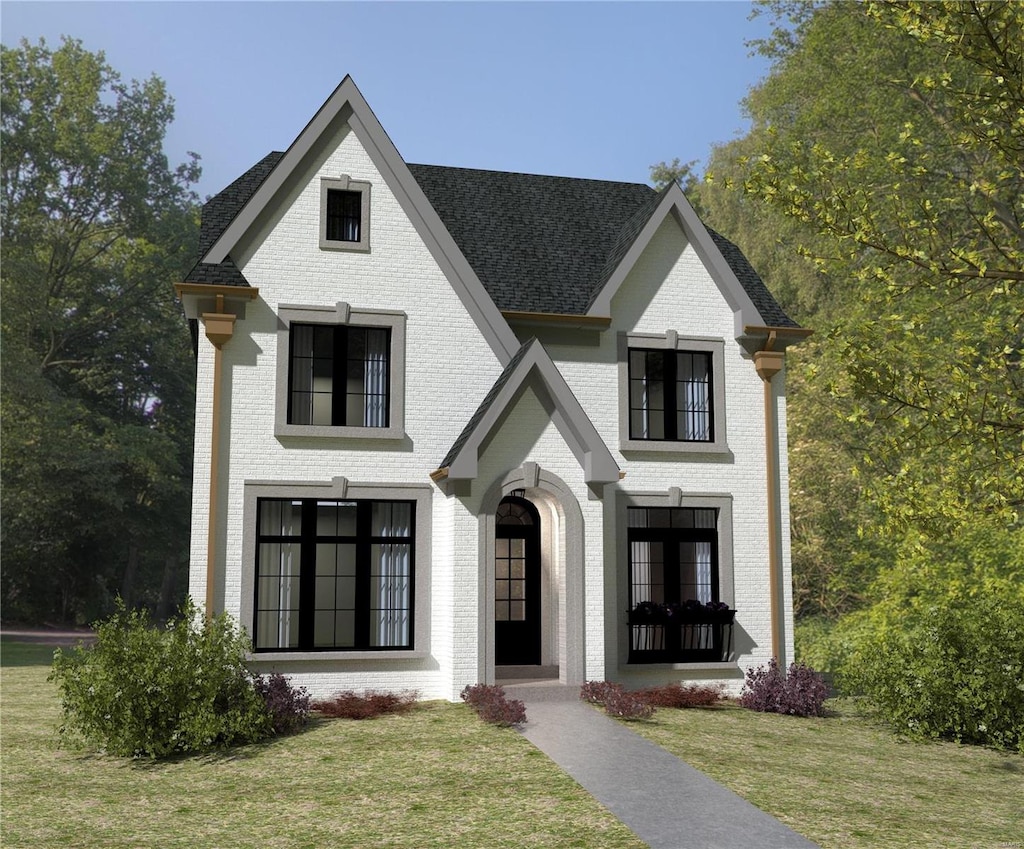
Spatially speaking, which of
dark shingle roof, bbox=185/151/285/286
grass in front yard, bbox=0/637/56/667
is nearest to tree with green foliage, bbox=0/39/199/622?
grass in front yard, bbox=0/637/56/667

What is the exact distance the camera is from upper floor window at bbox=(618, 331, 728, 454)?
1941 centimetres

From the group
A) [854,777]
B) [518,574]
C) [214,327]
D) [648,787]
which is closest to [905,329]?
[854,777]

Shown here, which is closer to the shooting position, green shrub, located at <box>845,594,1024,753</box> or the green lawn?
the green lawn

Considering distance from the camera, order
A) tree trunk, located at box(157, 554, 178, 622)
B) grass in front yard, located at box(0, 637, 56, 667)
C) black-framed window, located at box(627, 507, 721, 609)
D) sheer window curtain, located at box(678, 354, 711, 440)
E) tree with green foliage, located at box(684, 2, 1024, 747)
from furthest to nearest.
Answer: tree trunk, located at box(157, 554, 178, 622), grass in front yard, located at box(0, 637, 56, 667), sheer window curtain, located at box(678, 354, 711, 440), black-framed window, located at box(627, 507, 721, 609), tree with green foliage, located at box(684, 2, 1024, 747)

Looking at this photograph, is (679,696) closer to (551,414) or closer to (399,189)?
(551,414)

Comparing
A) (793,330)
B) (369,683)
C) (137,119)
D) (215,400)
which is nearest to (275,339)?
(215,400)

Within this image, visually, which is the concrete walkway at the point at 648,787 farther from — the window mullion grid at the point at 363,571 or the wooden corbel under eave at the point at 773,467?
the wooden corbel under eave at the point at 773,467

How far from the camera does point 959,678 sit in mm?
15227

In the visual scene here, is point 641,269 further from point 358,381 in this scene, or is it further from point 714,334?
point 358,381

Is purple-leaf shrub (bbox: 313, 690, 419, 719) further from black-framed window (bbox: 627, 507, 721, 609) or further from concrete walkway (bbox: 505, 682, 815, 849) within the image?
black-framed window (bbox: 627, 507, 721, 609)

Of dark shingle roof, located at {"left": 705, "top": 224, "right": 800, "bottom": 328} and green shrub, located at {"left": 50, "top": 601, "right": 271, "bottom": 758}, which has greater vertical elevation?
dark shingle roof, located at {"left": 705, "top": 224, "right": 800, "bottom": 328}

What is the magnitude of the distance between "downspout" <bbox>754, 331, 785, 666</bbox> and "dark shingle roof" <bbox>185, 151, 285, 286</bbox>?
10124mm

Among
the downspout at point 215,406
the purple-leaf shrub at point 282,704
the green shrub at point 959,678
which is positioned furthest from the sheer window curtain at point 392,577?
the green shrub at point 959,678

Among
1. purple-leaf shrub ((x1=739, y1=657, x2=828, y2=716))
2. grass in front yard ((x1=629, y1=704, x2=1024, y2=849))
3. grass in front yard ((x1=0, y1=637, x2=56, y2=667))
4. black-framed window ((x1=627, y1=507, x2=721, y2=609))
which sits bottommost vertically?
grass in front yard ((x1=0, y1=637, x2=56, y2=667))
